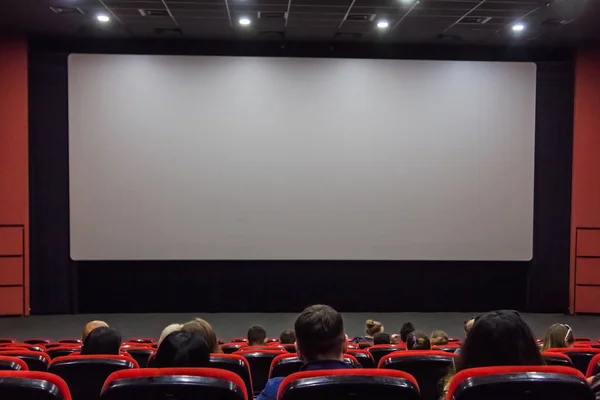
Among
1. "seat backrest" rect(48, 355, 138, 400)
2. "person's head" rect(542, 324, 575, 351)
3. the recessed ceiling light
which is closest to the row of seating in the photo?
"seat backrest" rect(48, 355, 138, 400)

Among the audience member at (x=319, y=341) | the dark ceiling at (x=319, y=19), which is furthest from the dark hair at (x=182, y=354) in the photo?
the dark ceiling at (x=319, y=19)

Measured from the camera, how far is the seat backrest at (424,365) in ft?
8.87

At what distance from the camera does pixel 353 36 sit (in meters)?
9.16

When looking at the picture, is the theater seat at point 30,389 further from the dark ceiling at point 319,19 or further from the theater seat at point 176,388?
the dark ceiling at point 319,19

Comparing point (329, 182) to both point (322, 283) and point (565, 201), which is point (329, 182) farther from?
point (565, 201)

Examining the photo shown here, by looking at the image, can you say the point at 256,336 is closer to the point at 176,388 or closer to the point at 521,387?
the point at 176,388

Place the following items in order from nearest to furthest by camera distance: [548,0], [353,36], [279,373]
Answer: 1. [279,373]
2. [548,0]
3. [353,36]

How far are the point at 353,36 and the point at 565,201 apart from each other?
4.81 m

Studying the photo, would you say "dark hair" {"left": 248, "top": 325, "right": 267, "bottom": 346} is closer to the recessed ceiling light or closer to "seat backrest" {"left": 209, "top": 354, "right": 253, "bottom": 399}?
"seat backrest" {"left": 209, "top": 354, "right": 253, "bottom": 399}

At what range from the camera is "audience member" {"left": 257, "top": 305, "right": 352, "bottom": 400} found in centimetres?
197

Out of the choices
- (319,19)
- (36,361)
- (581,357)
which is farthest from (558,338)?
(319,19)

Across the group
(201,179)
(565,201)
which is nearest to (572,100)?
(565,201)

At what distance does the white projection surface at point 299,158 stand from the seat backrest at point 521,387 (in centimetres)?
804

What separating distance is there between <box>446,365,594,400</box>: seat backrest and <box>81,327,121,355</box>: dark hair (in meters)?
2.24
